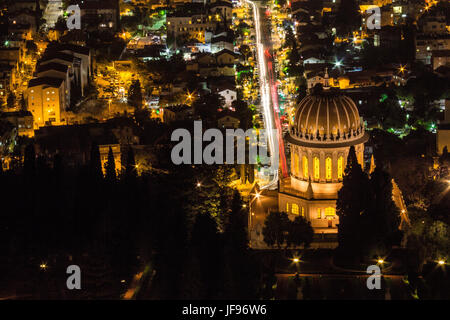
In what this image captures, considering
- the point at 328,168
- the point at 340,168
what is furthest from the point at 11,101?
the point at 340,168

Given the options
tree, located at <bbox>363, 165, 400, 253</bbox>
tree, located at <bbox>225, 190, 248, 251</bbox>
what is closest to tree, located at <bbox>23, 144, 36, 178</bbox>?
tree, located at <bbox>225, 190, 248, 251</bbox>

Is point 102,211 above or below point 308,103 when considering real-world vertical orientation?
below

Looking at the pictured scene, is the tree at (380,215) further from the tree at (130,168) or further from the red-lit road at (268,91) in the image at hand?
the tree at (130,168)

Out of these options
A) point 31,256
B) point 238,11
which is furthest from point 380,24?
point 31,256

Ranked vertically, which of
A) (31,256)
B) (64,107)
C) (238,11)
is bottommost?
(31,256)

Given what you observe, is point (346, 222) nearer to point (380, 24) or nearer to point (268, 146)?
point (268, 146)

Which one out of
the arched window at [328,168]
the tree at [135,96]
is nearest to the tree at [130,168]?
the arched window at [328,168]

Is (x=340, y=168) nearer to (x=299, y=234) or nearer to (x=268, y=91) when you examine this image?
(x=299, y=234)
